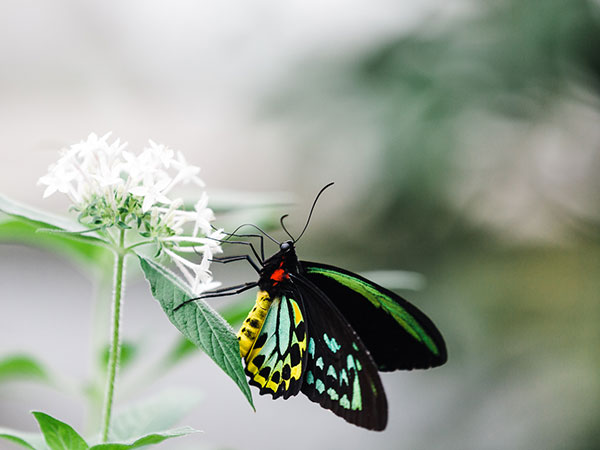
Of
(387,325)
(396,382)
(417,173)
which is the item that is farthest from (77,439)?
(396,382)

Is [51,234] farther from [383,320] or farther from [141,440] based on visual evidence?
[383,320]

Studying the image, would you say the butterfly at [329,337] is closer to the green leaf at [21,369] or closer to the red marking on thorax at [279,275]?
the red marking on thorax at [279,275]

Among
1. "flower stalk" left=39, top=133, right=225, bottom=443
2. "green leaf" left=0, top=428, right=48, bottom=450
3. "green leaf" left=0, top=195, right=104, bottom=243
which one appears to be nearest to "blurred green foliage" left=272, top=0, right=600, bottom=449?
"flower stalk" left=39, top=133, right=225, bottom=443

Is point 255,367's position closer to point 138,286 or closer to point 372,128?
point 372,128

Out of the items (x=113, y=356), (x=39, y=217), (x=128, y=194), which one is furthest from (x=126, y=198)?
(x=113, y=356)

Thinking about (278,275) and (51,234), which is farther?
(278,275)

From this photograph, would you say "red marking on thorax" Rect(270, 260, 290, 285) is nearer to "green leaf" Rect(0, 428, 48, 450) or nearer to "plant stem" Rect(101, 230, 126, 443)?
"plant stem" Rect(101, 230, 126, 443)

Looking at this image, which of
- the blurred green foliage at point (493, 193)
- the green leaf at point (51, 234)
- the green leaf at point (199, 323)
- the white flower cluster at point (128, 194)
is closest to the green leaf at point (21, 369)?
the green leaf at point (51, 234)
